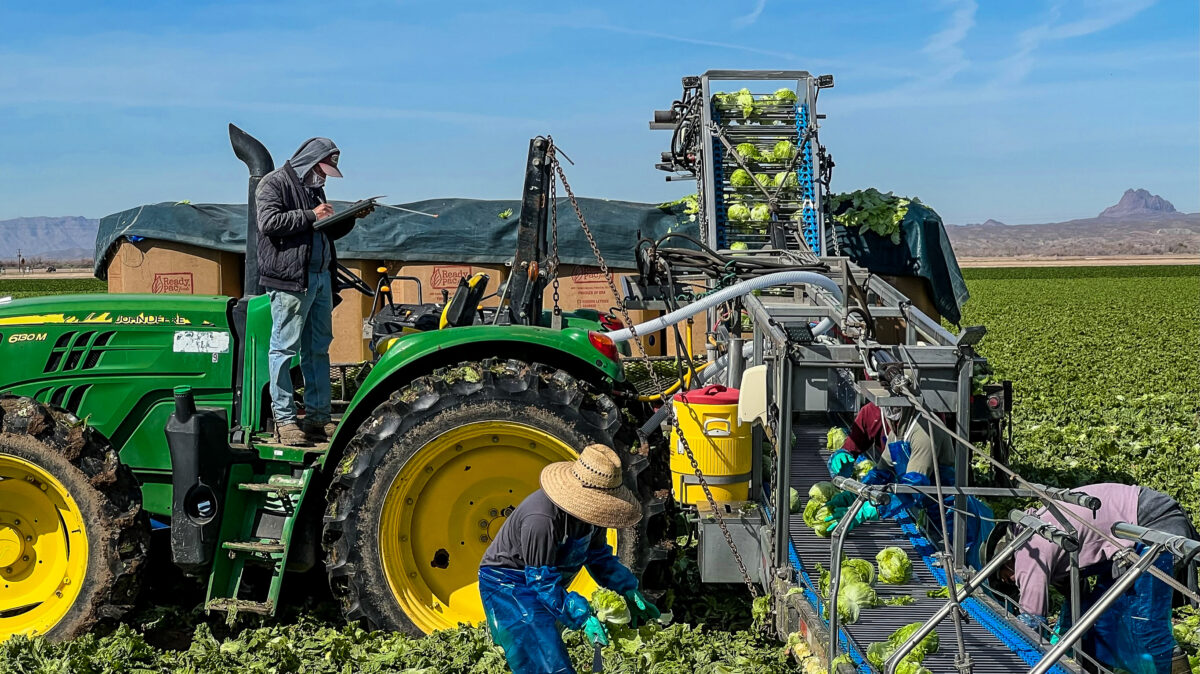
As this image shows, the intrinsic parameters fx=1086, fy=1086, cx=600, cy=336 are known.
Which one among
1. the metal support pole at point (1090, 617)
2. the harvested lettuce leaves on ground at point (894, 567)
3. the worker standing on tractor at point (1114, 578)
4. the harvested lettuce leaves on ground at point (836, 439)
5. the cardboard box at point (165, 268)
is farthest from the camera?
the cardboard box at point (165, 268)

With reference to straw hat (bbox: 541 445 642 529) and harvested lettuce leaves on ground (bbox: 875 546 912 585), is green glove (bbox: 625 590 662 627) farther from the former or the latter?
harvested lettuce leaves on ground (bbox: 875 546 912 585)

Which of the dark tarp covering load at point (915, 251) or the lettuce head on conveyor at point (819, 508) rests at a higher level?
the dark tarp covering load at point (915, 251)

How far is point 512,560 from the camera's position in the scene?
434 cm

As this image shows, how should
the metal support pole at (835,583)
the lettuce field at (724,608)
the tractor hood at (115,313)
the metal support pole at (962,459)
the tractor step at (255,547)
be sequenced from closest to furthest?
1. the metal support pole at (835,583)
2. the metal support pole at (962,459)
3. the lettuce field at (724,608)
4. the tractor step at (255,547)
5. the tractor hood at (115,313)

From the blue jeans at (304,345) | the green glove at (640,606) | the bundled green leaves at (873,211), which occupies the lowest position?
the green glove at (640,606)

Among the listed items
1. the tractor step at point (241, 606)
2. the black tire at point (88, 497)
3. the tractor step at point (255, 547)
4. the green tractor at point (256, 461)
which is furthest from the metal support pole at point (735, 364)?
the black tire at point (88, 497)

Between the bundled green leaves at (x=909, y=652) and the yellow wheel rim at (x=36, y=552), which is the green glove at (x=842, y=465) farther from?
the yellow wheel rim at (x=36, y=552)

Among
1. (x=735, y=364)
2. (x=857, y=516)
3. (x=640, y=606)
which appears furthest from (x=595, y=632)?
(x=735, y=364)

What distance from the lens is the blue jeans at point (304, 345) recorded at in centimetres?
566

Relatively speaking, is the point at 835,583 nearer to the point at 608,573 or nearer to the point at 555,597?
the point at 608,573

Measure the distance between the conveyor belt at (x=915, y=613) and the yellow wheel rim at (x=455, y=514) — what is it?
1078 mm

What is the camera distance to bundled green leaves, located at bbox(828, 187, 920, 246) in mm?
11031

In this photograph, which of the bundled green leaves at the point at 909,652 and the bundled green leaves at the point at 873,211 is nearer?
the bundled green leaves at the point at 909,652

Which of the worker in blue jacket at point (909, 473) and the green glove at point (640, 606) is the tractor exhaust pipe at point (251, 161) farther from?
the worker in blue jacket at point (909, 473)
